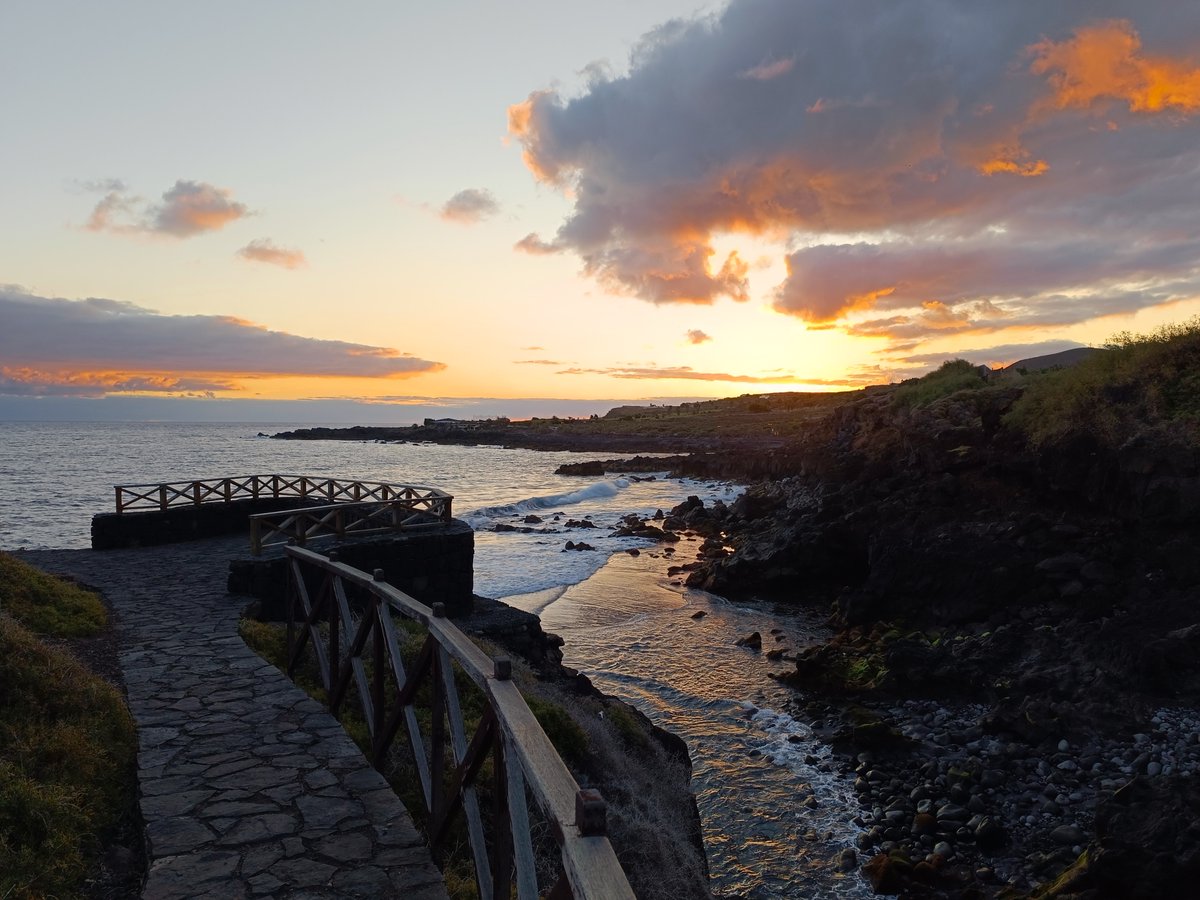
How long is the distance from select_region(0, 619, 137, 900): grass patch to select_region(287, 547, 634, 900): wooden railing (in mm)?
1766

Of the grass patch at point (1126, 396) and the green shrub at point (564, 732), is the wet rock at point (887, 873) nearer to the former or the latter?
the green shrub at point (564, 732)

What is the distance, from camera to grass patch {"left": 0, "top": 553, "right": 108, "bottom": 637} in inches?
372

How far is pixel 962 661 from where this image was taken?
13312 millimetres

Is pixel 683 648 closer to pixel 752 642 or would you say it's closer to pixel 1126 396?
pixel 752 642

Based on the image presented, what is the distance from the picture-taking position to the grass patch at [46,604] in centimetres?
945

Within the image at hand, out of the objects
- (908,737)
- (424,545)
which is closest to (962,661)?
(908,737)

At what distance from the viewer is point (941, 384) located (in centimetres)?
2539

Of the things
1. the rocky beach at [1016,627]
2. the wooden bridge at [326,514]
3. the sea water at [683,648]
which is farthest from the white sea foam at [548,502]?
the rocky beach at [1016,627]

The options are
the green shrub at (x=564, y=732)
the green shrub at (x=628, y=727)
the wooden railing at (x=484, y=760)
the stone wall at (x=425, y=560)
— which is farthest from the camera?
the stone wall at (x=425, y=560)

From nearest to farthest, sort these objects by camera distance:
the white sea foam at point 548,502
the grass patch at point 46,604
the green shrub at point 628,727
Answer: the grass patch at point 46,604 < the green shrub at point 628,727 < the white sea foam at point 548,502

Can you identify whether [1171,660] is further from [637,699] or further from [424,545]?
[424,545]

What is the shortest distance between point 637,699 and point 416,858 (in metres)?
9.90

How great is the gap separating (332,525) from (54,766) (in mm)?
10680

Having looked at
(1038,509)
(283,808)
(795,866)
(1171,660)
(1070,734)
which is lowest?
(795,866)
